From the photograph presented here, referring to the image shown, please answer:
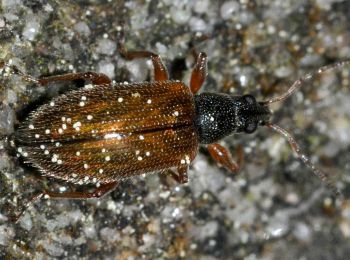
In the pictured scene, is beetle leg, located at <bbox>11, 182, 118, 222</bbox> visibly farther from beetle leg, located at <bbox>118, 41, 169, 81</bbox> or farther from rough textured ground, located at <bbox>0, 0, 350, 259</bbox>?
beetle leg, located at <bbox>118, 41, 169, 81</bbox>

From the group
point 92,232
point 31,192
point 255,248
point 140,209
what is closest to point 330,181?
point 255,248

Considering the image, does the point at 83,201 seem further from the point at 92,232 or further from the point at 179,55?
the point at 179,55

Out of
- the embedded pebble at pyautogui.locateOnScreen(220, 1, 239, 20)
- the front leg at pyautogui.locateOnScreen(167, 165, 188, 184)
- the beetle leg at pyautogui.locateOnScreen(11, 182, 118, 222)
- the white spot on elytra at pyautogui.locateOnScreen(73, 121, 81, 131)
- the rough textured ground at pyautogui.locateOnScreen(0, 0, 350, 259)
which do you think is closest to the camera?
the white spot on elytra at pyautogui.locateOnScreen(73, 121, 81, 131)

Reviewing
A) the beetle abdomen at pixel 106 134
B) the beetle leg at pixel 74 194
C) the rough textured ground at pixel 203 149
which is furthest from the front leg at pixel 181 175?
the beetle leg at pixel 74 194

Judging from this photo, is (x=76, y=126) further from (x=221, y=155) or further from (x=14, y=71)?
(x=221, y=155)

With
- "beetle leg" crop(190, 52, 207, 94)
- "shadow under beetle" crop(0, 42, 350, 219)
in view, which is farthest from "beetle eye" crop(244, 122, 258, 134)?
"beetle leg" crop(190, 52, 207, 94)

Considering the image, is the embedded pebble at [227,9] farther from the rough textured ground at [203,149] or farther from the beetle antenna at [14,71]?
the beetle antenna at [14,71]
